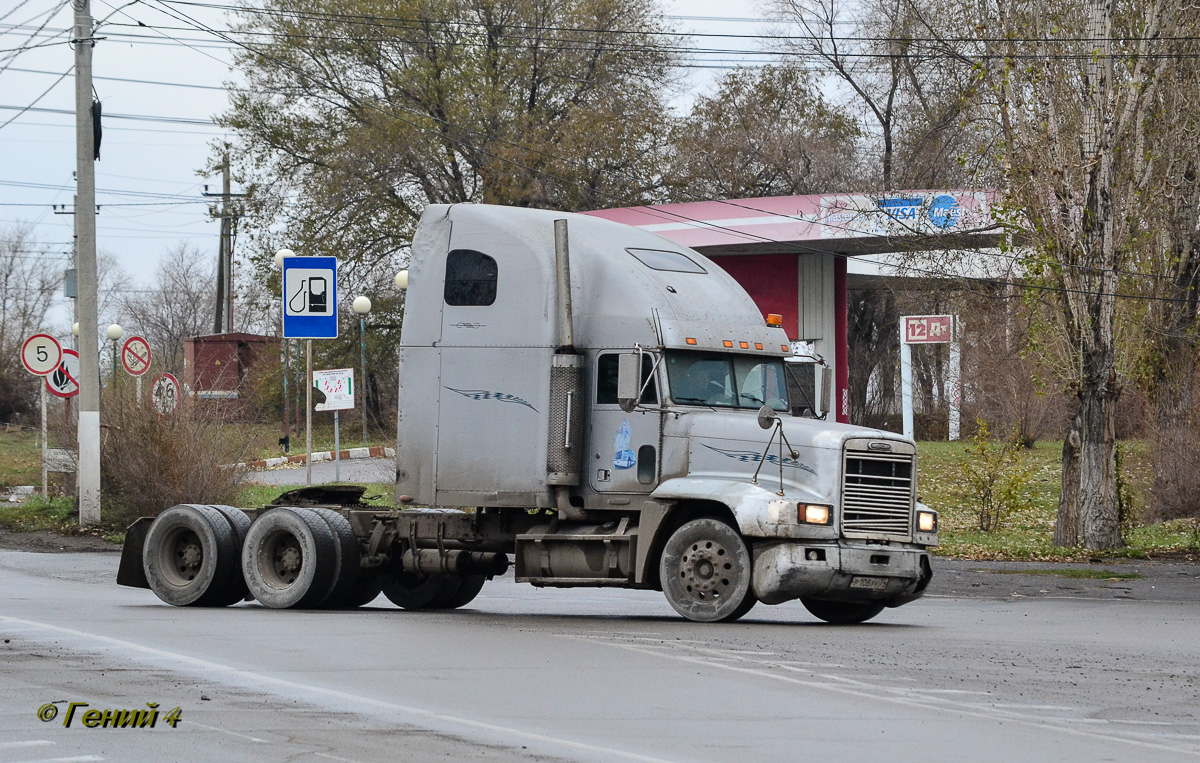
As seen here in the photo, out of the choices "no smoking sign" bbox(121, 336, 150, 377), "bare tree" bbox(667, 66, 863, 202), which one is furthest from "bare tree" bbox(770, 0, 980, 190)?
"no smoking sign" bbox(121, 336, 150, 377)

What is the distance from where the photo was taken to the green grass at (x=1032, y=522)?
24.4m

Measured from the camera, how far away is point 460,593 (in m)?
17.2

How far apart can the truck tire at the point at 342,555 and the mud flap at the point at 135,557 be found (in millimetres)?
2011

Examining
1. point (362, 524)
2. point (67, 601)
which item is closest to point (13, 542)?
point (67, 601)

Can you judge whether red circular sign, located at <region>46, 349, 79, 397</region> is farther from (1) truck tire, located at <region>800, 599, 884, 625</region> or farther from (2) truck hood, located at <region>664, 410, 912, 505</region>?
(1) truck tire, located at <region>800, 599, 884, 625</region>

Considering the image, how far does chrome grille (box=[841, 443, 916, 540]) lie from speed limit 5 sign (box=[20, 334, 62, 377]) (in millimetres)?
20262

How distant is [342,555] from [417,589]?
4.75 feet

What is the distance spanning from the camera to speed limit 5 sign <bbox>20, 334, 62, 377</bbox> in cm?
2973

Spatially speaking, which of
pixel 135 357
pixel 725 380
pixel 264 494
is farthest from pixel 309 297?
pixel 725 380

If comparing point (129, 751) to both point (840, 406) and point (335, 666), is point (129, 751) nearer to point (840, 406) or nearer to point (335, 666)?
point (335, 666)

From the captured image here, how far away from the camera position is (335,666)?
1084cm

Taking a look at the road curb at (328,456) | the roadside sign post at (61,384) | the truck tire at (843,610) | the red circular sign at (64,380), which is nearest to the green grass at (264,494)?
the roadside sign post at (61,384)

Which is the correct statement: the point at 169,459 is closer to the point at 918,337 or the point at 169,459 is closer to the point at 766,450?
the point at 918,337

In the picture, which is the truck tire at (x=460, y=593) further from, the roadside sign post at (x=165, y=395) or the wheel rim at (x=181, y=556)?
the roadside sign post at (x=165, y=395)
